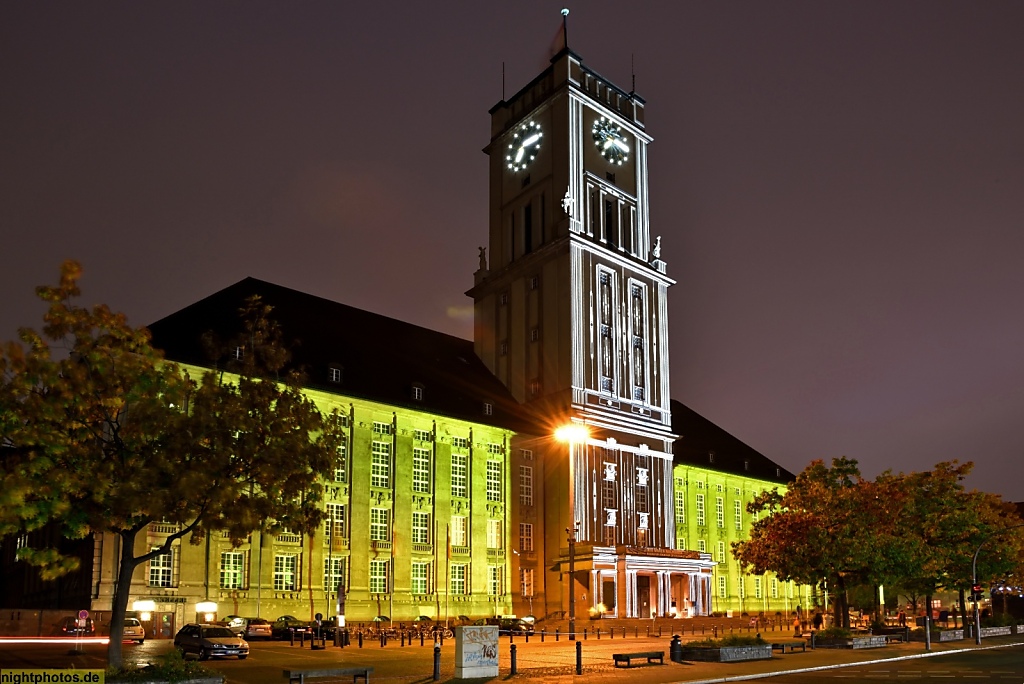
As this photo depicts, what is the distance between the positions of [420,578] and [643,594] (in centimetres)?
1784

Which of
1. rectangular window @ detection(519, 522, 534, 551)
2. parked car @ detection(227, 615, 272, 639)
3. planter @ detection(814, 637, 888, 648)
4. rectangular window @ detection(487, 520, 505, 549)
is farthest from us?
rectangular window @ detection(519, 522, 534, 551)

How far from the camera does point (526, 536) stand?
70.2 meters

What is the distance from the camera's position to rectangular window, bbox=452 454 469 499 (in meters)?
66.4

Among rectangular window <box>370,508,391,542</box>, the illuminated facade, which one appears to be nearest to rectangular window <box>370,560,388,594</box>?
the illuminated facade

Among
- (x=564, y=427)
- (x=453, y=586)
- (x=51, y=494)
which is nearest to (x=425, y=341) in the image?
(x=564, y=427)

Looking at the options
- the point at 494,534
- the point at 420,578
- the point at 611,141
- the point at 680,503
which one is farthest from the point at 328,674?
the point at 680,503

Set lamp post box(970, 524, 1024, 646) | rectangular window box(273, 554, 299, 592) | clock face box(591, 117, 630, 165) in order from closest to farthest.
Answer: lamp post box(970, 524, 1024, 646), rectangular window box(273, 554, 299, 592), clock face box(591, 117, 630, 165)

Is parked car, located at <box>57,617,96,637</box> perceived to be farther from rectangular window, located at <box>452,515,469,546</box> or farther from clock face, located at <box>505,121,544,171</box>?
clock face, located at <box>505,121,544,171</box>

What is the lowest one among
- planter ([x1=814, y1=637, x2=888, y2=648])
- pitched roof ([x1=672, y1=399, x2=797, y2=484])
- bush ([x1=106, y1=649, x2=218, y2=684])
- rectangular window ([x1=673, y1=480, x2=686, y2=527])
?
planter ([x1=814, y1=637, x2=888, y2=648])

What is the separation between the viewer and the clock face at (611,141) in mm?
78062

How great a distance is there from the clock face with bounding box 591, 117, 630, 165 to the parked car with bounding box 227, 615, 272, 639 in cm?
4569

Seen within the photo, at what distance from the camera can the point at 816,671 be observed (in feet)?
104

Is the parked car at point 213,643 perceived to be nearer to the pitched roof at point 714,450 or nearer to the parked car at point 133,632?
the parked car at point 133,632

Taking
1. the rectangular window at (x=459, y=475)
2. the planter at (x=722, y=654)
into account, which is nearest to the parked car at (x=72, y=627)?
the rectangular window at (x=459, y=475)
